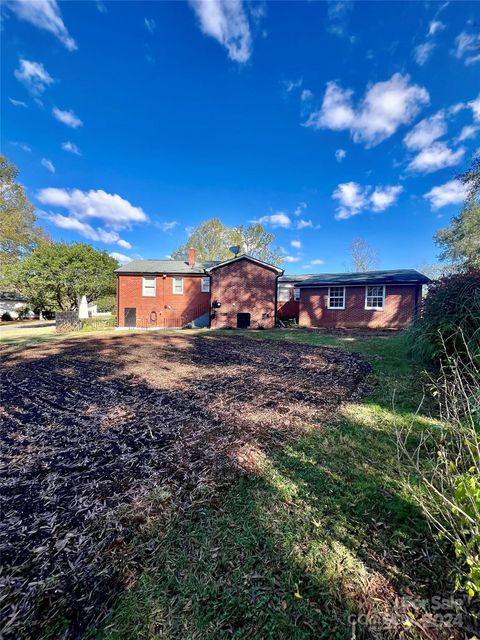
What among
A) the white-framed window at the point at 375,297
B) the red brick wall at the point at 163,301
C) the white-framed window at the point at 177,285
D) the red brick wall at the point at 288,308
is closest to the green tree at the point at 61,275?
the red brick wall at the point at 163,301

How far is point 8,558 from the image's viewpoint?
6.00ft

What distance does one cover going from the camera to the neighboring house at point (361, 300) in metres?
15.8

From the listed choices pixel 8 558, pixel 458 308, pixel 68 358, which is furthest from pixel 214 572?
pixel 68 358

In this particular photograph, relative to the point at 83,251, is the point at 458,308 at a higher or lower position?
lower

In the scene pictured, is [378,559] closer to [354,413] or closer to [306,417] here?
[306,417]

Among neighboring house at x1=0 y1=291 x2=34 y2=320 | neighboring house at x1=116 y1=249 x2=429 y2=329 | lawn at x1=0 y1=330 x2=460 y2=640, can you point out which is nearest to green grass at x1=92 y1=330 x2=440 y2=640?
lawn at x1=0 y1=330 x2=460 y2=640

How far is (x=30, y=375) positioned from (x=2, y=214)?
2883cm

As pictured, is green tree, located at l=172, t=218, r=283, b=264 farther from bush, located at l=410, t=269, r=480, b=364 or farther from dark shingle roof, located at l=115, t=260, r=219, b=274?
bush, located at l=410, t=269, r=480, b=364

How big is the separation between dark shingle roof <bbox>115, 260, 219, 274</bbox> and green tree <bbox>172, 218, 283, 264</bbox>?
1026 centimetres

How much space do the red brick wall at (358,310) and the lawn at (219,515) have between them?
12909mm

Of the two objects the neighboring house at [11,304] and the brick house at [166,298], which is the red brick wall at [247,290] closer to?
the brick house at [166,298]

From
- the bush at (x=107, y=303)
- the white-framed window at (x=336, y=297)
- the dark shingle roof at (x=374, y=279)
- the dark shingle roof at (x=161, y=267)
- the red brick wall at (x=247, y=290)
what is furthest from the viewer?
the bush at (x=107, y=303)

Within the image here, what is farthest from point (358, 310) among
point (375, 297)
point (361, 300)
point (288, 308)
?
point (288, 308)

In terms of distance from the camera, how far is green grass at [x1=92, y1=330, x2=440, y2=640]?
4.85 ft
